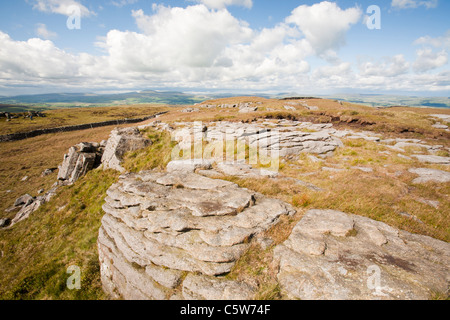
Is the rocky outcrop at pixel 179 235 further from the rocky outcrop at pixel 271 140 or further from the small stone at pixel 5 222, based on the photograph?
the small stone at pixel 5 222

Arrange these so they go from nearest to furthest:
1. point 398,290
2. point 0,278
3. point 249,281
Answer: point 398,290, point 249,281, point 0,278

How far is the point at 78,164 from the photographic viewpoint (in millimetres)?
19234

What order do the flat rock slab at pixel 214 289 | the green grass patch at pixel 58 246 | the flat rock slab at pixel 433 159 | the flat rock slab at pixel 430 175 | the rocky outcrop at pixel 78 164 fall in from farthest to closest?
the rocky outcrop at pixel 78 164 → the flat rock slab at pixel 433 159 → the flat rock slab at pixel 430 175 → the green grass patch at pixel 58 246 → the flat rock slab at pixel 214 289

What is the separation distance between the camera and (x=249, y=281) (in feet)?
20.1

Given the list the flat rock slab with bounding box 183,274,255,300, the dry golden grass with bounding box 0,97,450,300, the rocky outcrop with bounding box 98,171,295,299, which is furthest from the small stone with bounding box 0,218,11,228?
the flat rock slab with bounding box 183,274,255,300

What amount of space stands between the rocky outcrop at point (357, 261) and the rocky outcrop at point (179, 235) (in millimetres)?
1429

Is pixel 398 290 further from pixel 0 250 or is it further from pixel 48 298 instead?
pixel 0 250

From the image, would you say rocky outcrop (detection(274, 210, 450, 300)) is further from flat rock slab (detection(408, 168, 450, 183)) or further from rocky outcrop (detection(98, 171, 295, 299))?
flat rock slab (detection(408, 168, 450, 183))

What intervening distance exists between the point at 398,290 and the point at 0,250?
75.0 feet

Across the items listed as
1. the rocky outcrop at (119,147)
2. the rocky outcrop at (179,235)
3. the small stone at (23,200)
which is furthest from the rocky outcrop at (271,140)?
the small stone at (23,200)

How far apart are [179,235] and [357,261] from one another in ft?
21.5

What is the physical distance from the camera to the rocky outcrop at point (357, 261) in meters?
5.23
